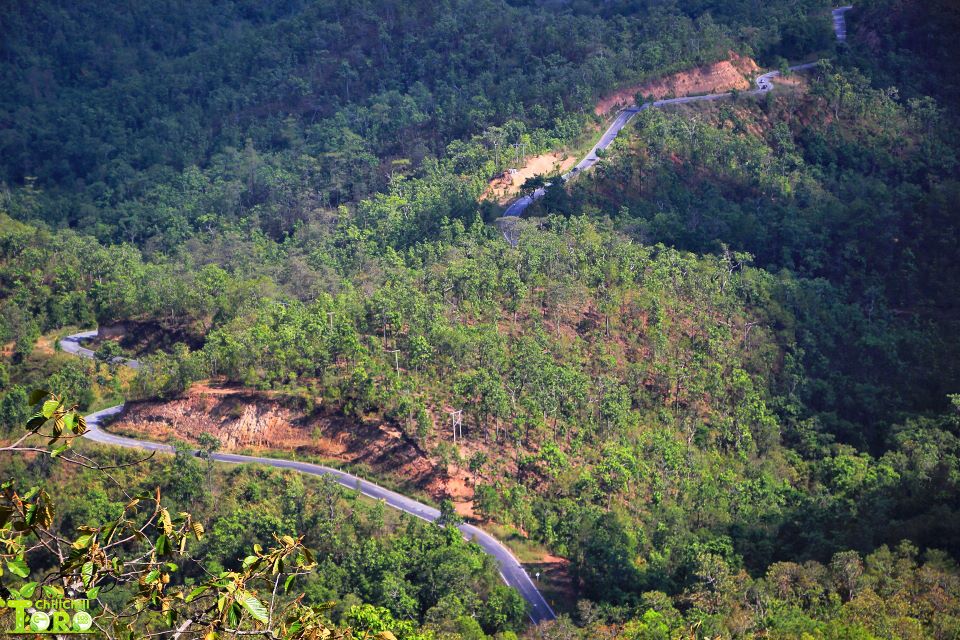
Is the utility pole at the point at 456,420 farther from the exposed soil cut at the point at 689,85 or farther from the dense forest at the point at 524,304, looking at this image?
the exposed soil cut at the point at 689,85

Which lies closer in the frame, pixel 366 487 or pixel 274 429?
pixel 366 487

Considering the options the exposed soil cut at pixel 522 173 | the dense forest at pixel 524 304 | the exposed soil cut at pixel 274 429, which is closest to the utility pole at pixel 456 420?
the dense forest at pixel 524 304

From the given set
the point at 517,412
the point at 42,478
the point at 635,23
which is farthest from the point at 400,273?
the point at 635,23

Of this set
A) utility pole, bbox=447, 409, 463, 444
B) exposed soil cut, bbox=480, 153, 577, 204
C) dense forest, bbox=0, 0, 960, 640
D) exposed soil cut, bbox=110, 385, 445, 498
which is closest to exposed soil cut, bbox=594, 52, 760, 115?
dense forest, bbox=0, 0, 960, 640

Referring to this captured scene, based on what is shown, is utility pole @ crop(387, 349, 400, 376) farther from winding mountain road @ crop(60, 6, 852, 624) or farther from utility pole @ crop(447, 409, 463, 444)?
winding mountain road @ crop(60, 6, 852, 624)

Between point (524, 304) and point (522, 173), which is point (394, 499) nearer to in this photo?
point (524, 304)

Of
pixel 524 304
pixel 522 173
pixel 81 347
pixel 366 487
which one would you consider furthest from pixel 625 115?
pixel 366 487

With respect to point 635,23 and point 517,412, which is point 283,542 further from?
point 635,23
